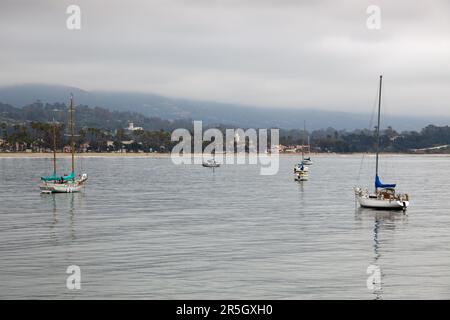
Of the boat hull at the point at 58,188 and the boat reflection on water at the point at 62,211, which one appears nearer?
the boat reflection on water at the point at 62,211

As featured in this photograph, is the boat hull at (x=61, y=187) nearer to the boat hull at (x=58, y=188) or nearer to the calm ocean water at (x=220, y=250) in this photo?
the boat hull at (x=58, y=188)

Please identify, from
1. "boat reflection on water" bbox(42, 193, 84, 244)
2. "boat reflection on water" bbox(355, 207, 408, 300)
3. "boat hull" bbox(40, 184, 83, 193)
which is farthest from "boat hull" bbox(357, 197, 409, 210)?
"boat hull" bbox(40, 184, 83, 193)

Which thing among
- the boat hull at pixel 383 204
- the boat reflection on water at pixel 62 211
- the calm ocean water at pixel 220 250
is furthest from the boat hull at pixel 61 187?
the boat hull at pixel 383 204

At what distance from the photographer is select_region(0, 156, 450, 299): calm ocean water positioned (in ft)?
129

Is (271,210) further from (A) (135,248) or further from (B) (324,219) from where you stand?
(A) (135,248)

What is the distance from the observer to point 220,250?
5266 centimetres

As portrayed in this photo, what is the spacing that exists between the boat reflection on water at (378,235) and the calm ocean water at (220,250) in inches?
4.9

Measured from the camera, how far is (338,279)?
41.8m

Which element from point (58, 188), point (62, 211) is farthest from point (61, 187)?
point (62, 211)

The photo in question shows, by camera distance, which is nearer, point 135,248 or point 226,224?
point 135,248

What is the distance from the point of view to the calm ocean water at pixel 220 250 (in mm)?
39188
